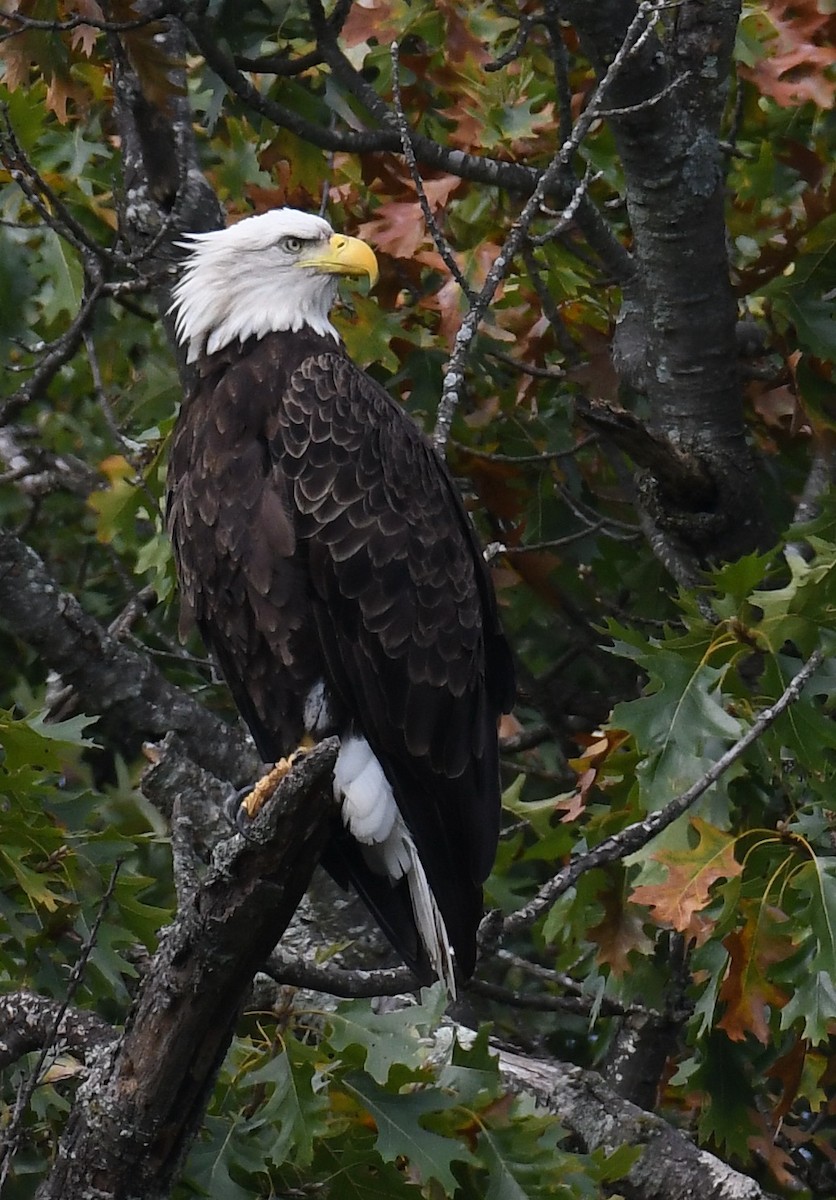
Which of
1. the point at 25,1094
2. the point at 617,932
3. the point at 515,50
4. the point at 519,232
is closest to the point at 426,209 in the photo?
the point at 519,232

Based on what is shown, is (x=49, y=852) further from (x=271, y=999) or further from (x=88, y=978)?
(x=271, y=999)

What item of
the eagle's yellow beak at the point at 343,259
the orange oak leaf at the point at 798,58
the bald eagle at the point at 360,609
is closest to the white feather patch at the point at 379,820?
the bald eagle at the point at 360,609

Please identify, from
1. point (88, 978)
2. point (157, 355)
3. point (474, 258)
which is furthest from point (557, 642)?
point (88, 978)

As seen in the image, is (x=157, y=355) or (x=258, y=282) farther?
(x=157, y=355)

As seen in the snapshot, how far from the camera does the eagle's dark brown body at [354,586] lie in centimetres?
362

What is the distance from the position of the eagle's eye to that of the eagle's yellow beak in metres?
0.04

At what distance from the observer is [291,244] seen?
4188 millimetres

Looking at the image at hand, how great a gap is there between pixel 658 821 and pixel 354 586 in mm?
934

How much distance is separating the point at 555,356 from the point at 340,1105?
8.50 ft

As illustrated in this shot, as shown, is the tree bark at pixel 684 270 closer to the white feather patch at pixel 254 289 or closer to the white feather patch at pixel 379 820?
the white feather patch at pixel 254 289

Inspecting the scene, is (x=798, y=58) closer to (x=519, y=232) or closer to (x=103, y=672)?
(x=519, y=232)

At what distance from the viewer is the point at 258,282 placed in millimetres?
4133

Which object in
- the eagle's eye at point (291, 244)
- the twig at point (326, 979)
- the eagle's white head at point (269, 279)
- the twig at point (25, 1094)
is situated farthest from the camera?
the eagle's eye at point (291, 244)

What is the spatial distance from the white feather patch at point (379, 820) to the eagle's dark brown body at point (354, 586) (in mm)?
33
